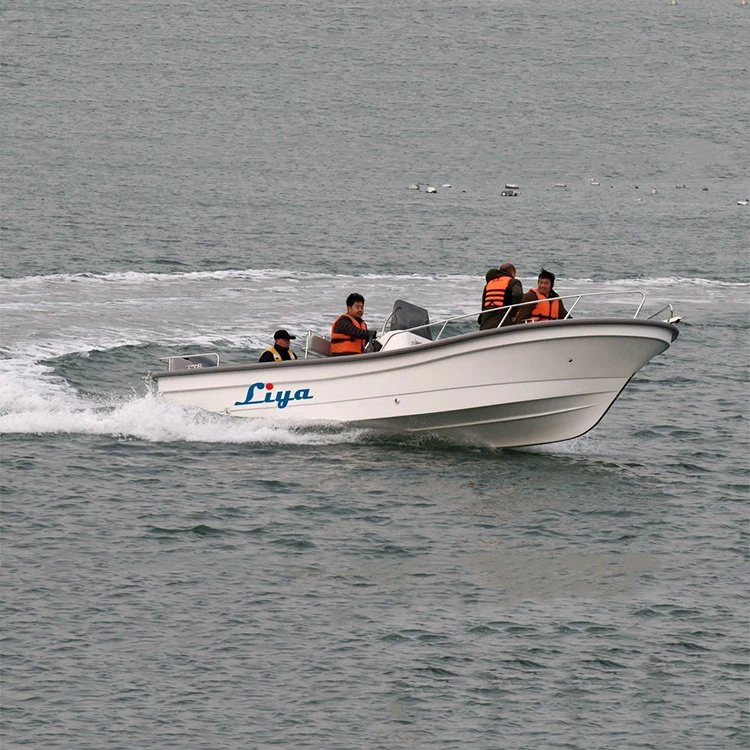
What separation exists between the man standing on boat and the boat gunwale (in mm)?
488

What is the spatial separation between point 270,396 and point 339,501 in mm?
2849

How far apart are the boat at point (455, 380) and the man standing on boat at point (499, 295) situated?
14 centimetres

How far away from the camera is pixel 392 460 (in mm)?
22078

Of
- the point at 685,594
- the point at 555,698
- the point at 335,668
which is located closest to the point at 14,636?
the point at 335,668

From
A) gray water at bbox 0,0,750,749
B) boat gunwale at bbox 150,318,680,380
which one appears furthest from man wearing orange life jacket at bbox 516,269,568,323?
gray water at bbox 0,0,750,749

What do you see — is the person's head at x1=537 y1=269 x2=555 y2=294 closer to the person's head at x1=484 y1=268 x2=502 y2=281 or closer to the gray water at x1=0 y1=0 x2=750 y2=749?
the person's head at x1=484 y1=268 x2=502 y2=281

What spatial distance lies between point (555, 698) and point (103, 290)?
24.7 metres

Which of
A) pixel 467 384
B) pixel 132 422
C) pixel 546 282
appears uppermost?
pixel 546 282

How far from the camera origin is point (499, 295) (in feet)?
70.5

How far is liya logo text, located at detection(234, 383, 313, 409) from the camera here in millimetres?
22312

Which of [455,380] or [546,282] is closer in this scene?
[546,282]

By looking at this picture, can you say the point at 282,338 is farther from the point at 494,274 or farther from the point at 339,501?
the point at 494,274

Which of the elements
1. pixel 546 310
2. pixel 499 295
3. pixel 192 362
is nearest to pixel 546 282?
pixel 546 310

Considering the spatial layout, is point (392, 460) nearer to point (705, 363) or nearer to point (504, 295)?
point (504, 295)
